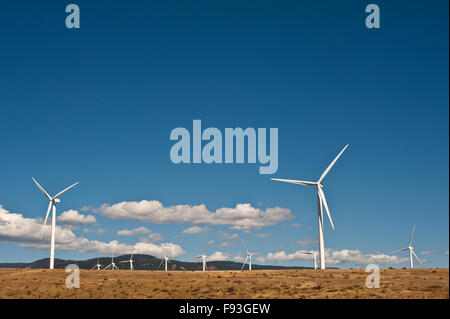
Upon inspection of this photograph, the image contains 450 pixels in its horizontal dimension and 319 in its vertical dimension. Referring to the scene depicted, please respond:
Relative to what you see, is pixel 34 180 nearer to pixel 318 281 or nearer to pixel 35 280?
pixel 35 280

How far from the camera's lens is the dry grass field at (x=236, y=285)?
80625mm

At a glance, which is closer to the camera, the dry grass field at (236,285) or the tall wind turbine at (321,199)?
the dry grass field at (236,285)

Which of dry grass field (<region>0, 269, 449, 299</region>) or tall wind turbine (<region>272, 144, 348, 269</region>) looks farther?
tall wind turbine (<region>272, 144, 348, 269</region>)

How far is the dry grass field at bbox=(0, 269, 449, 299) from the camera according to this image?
8062 cm

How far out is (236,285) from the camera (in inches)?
3607

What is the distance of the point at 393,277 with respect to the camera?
93938 mm

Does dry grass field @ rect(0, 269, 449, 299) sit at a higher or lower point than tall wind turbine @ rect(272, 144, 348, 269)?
lower

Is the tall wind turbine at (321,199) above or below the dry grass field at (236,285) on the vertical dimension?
above

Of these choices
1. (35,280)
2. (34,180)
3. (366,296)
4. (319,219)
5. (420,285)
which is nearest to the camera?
(366,296)

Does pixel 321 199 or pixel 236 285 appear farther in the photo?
pixel 321 199

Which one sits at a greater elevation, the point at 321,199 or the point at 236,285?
the point at 321,199
